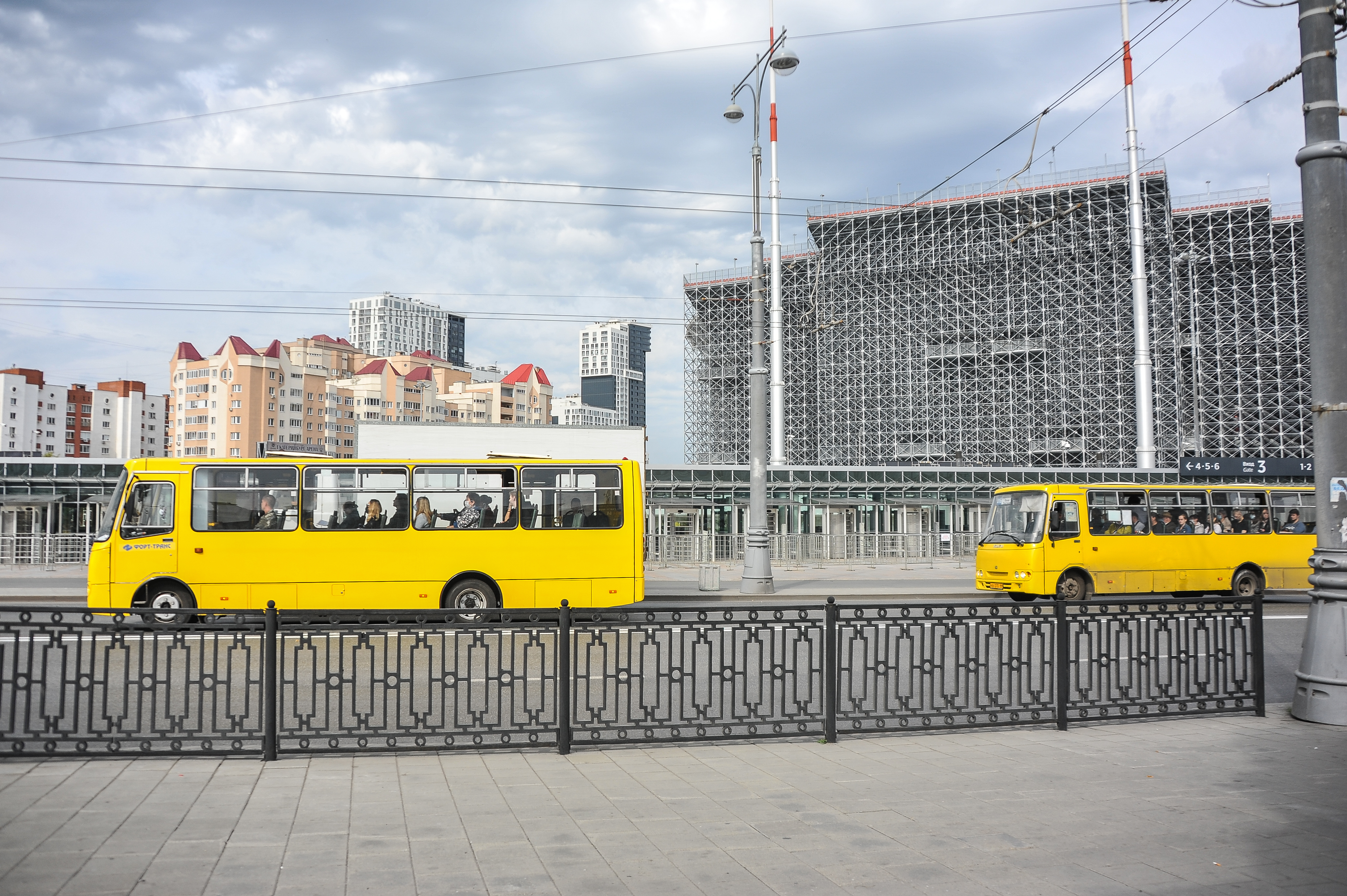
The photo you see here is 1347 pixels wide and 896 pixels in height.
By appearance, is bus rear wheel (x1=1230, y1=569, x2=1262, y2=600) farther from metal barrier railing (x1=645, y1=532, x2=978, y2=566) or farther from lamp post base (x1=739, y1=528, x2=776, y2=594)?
lamp post base (x1=739, y1=528, x2=776, y2=594)

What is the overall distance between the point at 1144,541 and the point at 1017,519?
102 inches

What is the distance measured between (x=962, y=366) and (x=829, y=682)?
59.1m

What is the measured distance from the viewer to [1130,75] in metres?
49.4

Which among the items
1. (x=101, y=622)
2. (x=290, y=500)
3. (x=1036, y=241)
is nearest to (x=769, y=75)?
(x=1036, y=241)

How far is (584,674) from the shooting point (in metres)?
7.27

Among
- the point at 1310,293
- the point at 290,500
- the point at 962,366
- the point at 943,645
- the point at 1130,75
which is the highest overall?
the point at 1130,75

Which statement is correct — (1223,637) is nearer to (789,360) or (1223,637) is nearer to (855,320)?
(855,320)

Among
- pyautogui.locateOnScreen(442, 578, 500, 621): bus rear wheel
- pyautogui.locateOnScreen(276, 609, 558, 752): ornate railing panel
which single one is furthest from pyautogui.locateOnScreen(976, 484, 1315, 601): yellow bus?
pyautogui.locateOnScreen(276, 609, 558, 752): ornate railing panel

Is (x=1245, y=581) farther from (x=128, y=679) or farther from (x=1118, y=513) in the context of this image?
(x=128, y=679)

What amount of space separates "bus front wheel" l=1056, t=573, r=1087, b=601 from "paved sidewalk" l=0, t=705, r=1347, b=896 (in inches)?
496


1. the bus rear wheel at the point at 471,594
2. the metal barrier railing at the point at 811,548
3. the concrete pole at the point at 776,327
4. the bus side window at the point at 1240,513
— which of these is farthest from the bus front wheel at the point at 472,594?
the concrete pole at the point at 776,327

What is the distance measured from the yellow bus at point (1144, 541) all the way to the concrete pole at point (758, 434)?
4.73m

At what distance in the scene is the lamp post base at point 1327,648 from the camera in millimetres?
7859

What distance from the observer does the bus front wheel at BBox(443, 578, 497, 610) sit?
1546 centimetres
